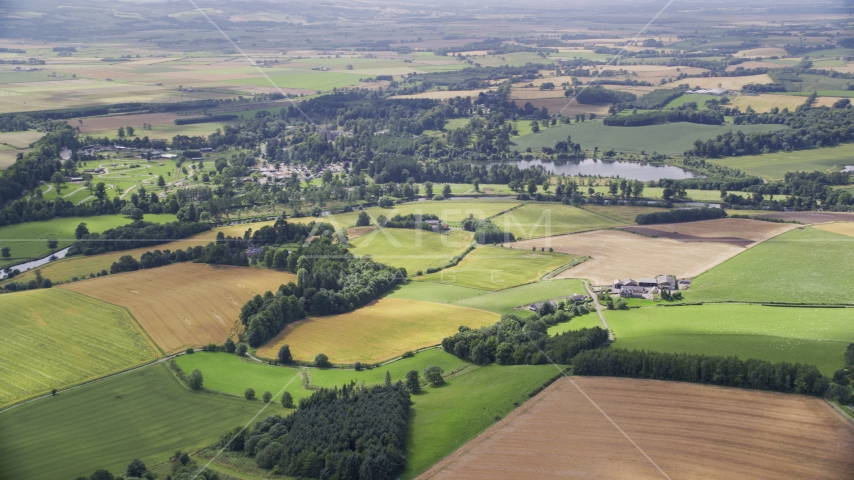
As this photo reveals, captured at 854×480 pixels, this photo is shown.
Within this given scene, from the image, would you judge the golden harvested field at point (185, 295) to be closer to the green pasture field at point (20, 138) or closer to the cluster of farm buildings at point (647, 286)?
the cluster of farm buildings at point (647, 286)

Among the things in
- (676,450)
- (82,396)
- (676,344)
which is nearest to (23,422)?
(82,396)

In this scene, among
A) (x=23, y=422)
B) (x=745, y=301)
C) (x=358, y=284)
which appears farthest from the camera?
(x=358, y=284)

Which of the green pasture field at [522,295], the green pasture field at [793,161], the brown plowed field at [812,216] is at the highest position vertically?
the green pasture field at [793,161]

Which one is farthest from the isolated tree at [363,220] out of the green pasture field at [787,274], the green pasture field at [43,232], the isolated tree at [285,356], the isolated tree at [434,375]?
the isolated tree at [434,375]

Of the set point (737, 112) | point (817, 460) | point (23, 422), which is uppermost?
point (737, 112)

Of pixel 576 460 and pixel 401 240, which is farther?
pixel 401 240

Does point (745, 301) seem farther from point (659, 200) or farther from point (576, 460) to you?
point (659, 200)

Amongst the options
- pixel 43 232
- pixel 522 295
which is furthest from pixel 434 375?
pixel 43 232

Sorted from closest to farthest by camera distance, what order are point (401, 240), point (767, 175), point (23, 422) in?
1. point (23, 422)
2. point (401, 240)
3. point (767, 175)
